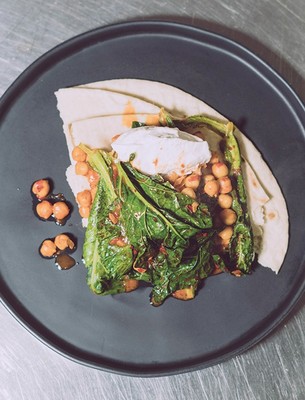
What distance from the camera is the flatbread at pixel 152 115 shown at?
3.06 m

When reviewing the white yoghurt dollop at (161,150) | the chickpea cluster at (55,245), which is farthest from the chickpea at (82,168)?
the chickpea cluster at (55,245)

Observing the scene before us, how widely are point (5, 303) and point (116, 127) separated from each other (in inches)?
44.8

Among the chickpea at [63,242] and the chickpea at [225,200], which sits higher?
the chickpea at [225,200]

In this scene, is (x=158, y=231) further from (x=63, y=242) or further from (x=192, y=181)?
(x=63, y=242)

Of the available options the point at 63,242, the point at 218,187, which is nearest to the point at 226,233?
the point at 218,187

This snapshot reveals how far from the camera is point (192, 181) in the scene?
286cm

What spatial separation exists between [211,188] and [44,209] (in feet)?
3.01

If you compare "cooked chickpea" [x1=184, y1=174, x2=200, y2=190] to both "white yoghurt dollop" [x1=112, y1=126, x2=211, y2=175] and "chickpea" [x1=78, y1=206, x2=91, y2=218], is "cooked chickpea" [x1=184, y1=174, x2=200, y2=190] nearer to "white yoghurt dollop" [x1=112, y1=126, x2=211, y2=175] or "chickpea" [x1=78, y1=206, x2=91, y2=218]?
"white yoghurt dollop" [x1=112, y1=126, x2=211, y2=175]

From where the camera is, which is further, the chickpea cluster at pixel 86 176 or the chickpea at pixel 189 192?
the chickpea cluster at pixel 86 176

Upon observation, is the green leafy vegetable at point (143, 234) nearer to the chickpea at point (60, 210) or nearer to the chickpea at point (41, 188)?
the chickpea at point (60, 210)

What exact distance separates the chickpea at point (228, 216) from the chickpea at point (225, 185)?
4.1 inches

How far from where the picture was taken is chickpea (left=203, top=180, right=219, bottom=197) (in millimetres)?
2914

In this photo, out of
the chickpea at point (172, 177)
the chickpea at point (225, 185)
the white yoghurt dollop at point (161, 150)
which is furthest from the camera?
the chickpea at point (225, 185)

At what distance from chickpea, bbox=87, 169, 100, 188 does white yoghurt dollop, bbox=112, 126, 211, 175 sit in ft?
0.78
